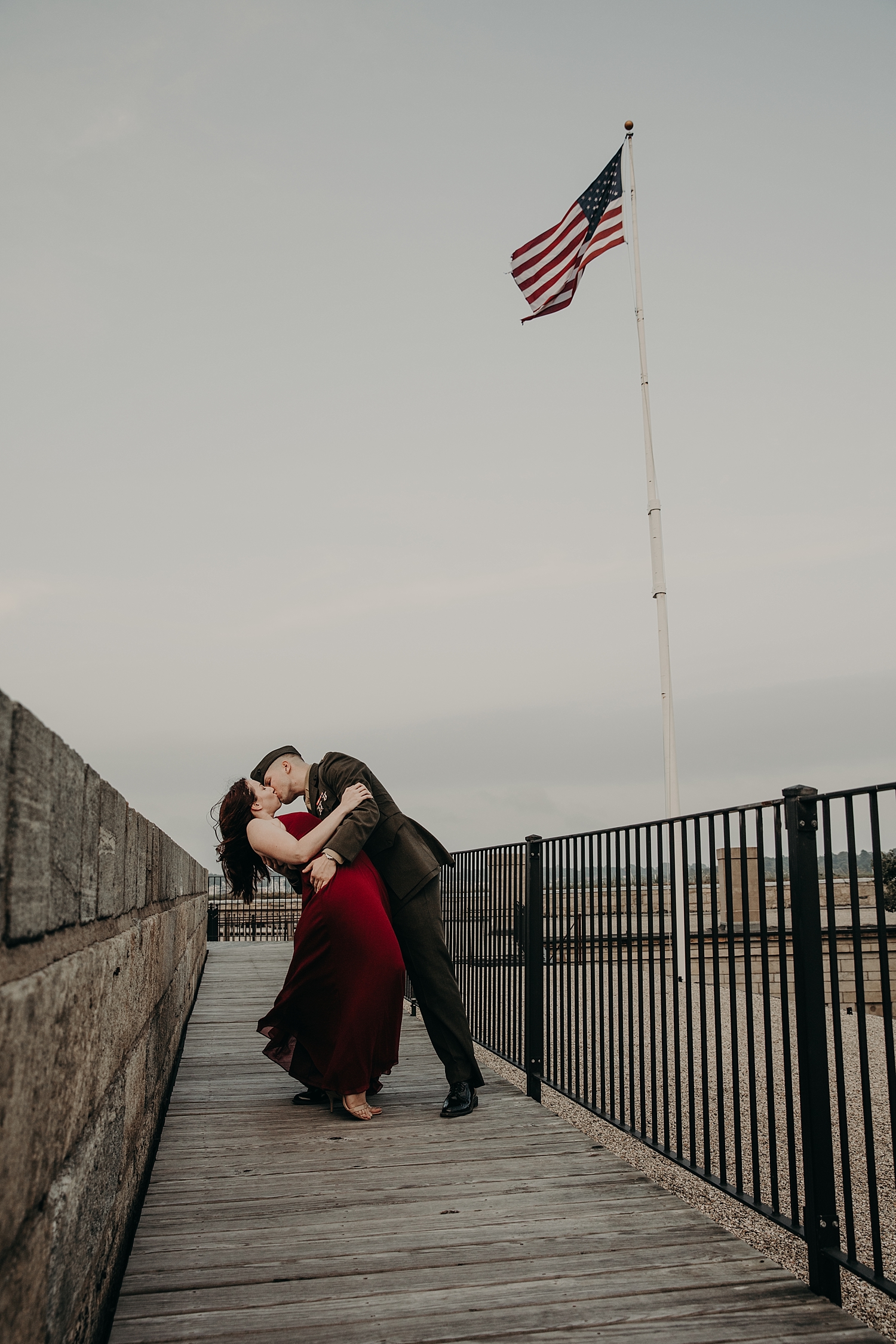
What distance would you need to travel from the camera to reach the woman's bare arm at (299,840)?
415 cm

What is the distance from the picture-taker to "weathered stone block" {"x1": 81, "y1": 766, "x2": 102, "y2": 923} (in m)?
1.65

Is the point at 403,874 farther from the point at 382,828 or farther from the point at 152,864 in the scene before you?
the point at 152,864

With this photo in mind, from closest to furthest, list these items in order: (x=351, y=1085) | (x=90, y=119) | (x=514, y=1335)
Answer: (x=514, y=1335) < (x=351, y=1085) < (x=90, y=119)

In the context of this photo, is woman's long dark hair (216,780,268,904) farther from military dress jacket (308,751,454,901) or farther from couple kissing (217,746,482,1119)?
military dress jacket (308,751,454,901)

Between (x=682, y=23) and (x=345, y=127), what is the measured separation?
262 inches

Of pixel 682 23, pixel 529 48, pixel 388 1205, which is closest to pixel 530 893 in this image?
pixel 388 1205

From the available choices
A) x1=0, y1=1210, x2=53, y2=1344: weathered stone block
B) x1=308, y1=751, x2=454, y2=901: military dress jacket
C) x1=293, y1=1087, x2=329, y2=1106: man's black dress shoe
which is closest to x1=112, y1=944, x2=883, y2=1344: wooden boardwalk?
x1=293, y1=1087, x2=329, y2=1106: man's black dress shoe

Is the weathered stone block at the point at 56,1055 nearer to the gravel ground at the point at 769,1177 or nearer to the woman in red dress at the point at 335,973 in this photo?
the woman in red dress at the point at 335,973

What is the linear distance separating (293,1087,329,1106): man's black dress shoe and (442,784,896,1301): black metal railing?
107 cm

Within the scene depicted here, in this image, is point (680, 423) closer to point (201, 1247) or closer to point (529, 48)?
point (529, 48)

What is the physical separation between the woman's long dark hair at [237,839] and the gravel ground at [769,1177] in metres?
1.90

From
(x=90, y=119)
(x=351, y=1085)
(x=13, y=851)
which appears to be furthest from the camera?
(x=90, y=119)

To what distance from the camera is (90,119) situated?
41.2 feet

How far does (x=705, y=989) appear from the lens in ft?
14.3
